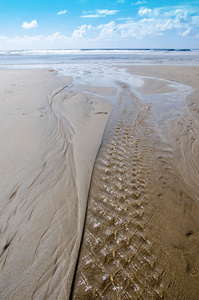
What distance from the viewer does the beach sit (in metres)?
1.78

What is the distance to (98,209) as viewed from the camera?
257cm

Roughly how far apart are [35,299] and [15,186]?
1755 mm

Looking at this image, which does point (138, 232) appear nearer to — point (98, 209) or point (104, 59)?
point (98, 209)

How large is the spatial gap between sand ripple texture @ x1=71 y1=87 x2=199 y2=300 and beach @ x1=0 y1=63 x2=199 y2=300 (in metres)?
0.01

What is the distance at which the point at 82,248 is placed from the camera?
2059 millimetres

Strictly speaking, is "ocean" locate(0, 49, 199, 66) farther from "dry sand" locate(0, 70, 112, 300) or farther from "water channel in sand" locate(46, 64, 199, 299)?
"water channel in sand" locate(46, 64, 199, 299)

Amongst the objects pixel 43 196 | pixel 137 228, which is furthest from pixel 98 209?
pixel 43 196

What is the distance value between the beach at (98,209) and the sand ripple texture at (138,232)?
0.01 metres

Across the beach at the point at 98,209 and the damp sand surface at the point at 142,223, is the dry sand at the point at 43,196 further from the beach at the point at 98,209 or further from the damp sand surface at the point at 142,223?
the damp sand surface at the point at 142,223

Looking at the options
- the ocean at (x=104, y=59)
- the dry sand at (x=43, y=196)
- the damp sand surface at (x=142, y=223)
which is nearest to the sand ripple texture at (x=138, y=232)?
the damp sand surface at (x=142, y=223)

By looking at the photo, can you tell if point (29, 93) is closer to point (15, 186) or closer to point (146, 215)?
point (15, 186)

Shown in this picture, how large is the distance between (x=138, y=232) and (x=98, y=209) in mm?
666

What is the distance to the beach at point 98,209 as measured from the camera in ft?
5.83

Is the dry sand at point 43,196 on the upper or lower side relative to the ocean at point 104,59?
lower
